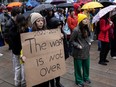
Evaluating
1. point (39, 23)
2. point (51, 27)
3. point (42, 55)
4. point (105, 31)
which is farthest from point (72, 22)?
point (42, 55)

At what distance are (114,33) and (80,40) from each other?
8.81ft

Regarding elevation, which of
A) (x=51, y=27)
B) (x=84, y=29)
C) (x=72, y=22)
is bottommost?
(x=72, y=22)

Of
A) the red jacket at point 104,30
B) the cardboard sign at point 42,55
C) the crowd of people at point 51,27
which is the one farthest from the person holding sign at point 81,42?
the red jacket at point 104,30

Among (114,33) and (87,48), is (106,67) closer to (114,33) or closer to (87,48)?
(114,33)

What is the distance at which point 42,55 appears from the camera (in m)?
3.19

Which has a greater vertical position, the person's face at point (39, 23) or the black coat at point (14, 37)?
the person's face at point (39, 23)

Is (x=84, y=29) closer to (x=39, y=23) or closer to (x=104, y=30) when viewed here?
(x=39, y=23)

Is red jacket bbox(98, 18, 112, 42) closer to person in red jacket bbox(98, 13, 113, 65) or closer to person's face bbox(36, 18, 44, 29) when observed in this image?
person in red jacket bbox(98, 13, 113, 65)

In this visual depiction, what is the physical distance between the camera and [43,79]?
3.18m

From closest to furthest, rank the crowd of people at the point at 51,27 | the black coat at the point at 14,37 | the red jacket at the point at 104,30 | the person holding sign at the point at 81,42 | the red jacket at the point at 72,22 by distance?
the crowd of people at the point at 51,27
the black coat at the point at 14,37
the person holding sign at the point at 81,42
the red jacket at the point at 104,30
the red jacket at the point at 72,22

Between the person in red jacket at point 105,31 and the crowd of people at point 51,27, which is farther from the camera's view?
the person in red jacket at point 105,31

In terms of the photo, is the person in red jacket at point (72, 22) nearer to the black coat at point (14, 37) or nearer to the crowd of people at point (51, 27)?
the crowd of people at point (51, 27)

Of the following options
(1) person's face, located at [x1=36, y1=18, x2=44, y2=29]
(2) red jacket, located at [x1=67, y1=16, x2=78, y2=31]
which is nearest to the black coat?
(1) person's face, located at [x1=36, y1=18, x2=44, y2=29]

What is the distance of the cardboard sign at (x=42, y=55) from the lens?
2992 mm
